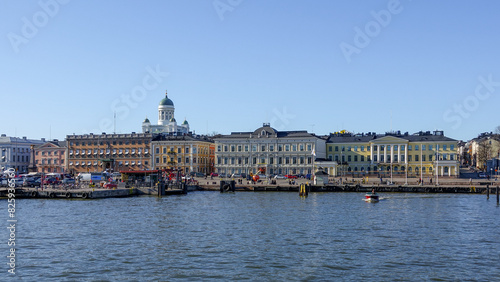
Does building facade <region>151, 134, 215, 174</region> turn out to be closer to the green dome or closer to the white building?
the white building

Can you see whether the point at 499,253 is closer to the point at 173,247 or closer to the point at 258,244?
the point at 258,244

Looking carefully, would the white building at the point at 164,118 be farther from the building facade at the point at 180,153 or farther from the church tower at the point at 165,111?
the building facade at the point at 180,153

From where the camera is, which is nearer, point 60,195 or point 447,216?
point 447,216

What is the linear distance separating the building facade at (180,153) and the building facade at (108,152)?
2.22m

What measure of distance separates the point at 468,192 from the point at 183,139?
222 ft

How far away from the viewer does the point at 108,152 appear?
134 meters

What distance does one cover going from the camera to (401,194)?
79250 millimetres

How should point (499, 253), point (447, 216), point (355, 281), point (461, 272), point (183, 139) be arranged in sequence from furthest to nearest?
point (183, 139) < point (447, 216) < point (499, 253) < point (461, 272) < point (355, 281)

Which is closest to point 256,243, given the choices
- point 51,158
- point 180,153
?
point 180,153

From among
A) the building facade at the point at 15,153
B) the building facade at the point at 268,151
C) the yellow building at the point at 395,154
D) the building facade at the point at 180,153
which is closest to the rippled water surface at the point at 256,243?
the yellow building at the point at 395,154

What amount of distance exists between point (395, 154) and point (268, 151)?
26728 millimetres

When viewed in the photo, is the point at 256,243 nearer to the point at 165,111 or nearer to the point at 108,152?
the point at 108,152

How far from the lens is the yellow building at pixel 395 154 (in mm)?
113838

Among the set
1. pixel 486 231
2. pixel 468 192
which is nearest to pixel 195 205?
pixel 486 231
